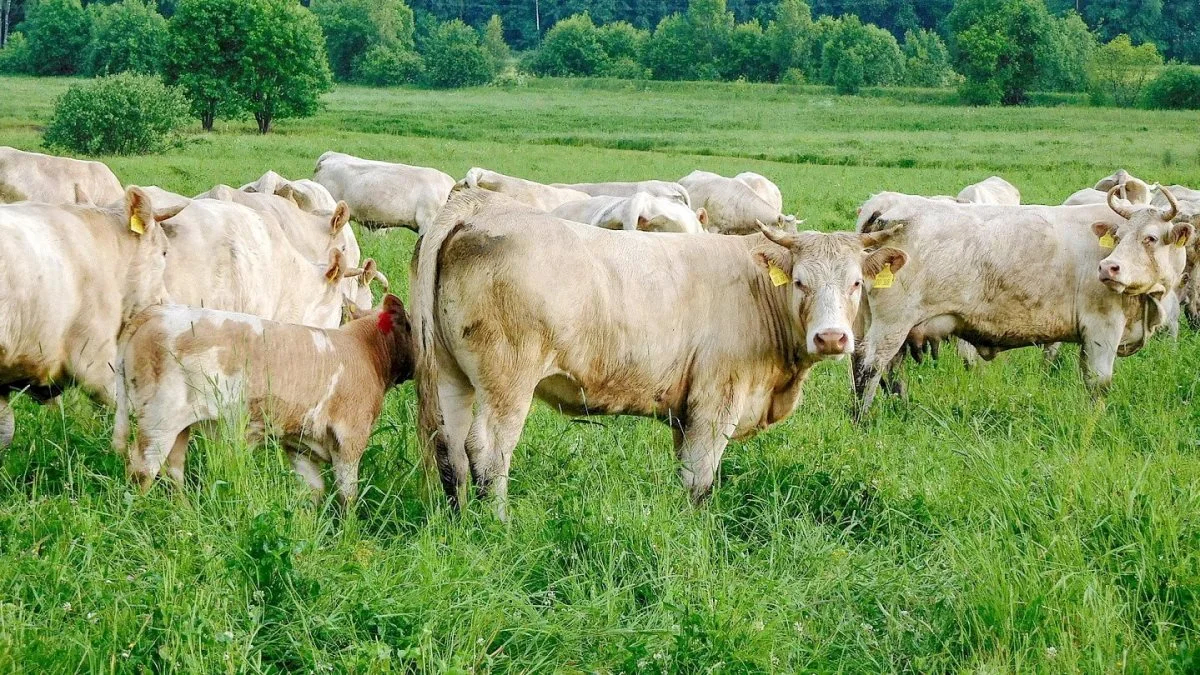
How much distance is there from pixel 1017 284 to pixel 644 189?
8405 mm

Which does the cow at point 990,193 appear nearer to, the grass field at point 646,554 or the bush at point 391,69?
the grass field at point 646,554

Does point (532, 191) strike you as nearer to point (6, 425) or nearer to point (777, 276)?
point (777, 276)

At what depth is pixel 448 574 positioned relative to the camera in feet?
15.8

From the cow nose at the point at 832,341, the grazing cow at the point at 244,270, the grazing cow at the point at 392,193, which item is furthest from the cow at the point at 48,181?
the cow nose at the point at 832,341

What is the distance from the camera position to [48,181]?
13.5 metres

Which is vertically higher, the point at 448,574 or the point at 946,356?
the point at 448,574

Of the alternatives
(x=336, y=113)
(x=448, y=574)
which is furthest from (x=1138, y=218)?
(x=336, y=113)

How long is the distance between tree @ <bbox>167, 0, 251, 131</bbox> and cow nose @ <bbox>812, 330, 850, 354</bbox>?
4222cm

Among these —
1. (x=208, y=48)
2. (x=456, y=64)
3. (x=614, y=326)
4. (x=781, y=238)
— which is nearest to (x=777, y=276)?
(x=781, y=238)

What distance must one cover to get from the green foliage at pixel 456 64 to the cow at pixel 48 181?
72.3 metres

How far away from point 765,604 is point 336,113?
177ft

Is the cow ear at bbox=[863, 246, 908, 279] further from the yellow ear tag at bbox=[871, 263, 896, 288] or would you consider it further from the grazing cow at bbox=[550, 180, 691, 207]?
the grazing cow at bbox=[550, 180, 691, 207]

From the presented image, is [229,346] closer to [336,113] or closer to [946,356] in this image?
[946,356]

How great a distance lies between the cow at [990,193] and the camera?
1588 centimetres
